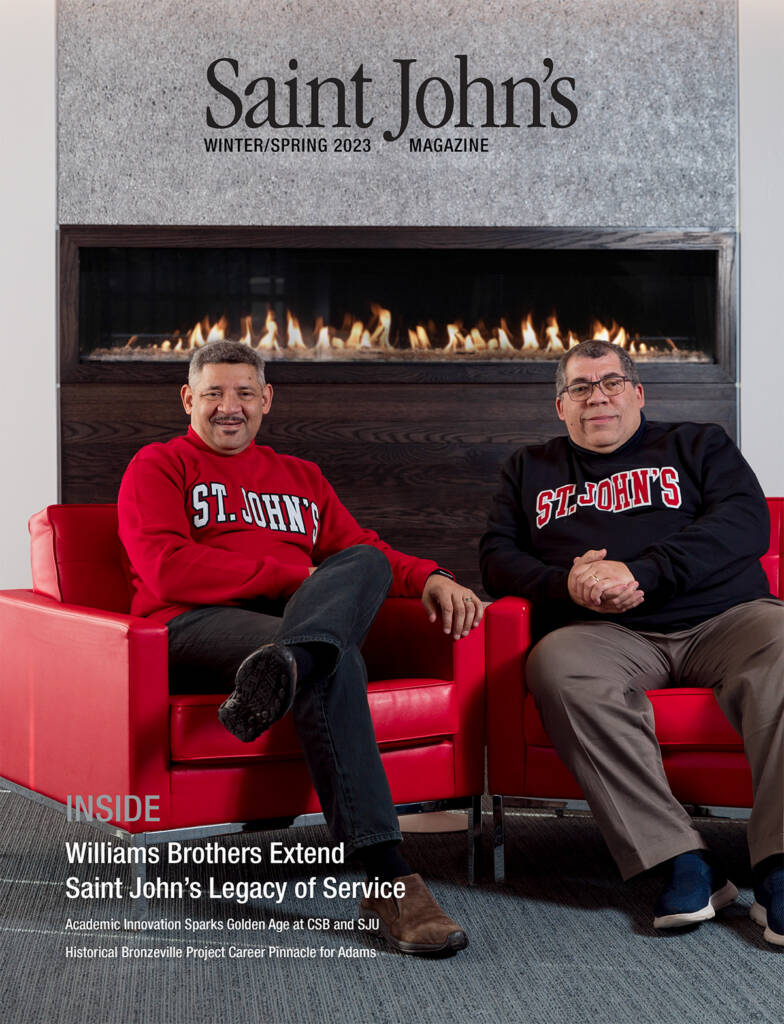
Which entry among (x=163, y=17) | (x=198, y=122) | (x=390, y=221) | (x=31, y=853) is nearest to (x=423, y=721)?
(x=31, y=853)

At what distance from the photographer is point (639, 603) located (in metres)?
2.42

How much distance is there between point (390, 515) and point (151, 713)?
245 centimetres

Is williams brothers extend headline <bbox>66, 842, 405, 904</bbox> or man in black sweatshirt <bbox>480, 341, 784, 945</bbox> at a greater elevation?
man in black sweatshirt <bbox>480, 341, 784, 945</bbox>

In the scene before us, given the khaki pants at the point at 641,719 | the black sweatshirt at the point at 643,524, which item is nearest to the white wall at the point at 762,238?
the black sweatshirt at the point at 643,524

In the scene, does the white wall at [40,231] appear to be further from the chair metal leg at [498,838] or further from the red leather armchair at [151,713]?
the chair metal leg at [498,838]

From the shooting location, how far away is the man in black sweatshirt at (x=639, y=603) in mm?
2062

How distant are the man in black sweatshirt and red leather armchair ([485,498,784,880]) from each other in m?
0.05

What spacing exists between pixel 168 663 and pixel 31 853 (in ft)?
2.07

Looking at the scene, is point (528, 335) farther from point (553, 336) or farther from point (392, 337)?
point (392, 337)

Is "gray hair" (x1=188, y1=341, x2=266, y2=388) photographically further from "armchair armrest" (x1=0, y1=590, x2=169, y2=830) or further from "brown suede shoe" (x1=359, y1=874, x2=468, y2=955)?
"brown suede shoe" (x1=359, y1=874, x2=468, y2=955)

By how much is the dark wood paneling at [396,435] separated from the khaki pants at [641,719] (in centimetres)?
210

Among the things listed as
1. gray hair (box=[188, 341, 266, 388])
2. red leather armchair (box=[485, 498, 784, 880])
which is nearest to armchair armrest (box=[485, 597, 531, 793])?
red leather armchair (box=[485, 498, 784, 880])

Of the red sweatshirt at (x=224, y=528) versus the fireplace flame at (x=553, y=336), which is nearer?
the red sweatshirt at (x=224, y=528)

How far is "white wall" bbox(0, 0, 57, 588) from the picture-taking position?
14.2 ft
